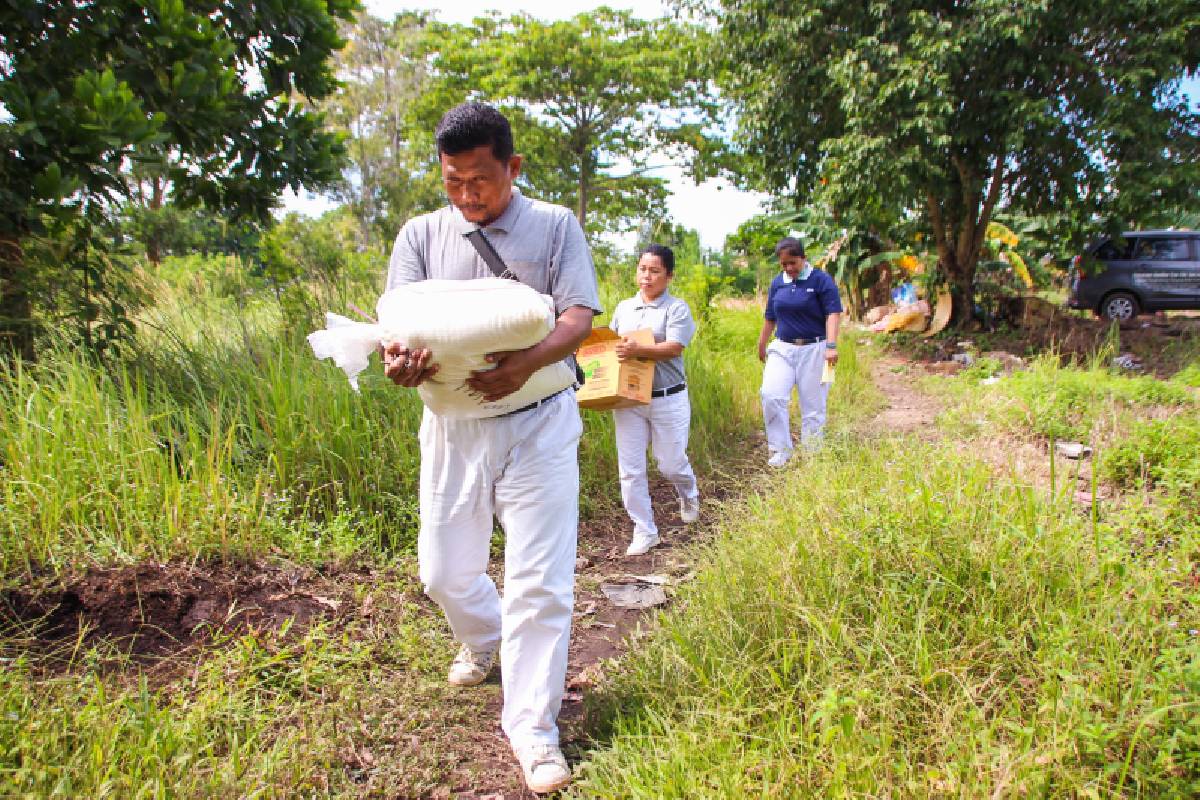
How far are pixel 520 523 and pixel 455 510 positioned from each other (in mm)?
254

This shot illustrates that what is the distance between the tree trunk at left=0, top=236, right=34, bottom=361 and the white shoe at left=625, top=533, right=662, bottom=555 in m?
3.57

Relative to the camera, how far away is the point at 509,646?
2.51 metres

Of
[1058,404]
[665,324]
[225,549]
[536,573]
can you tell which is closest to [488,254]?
[536,573]

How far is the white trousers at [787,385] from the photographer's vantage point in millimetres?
5988

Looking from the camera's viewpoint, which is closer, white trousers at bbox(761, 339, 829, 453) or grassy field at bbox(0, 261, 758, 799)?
grassy field at bbox(0, 261, 758, 799)

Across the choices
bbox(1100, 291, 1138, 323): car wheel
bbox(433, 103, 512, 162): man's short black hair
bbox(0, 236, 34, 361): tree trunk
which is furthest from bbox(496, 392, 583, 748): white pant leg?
bbox(1100, 291, 1138, 323): car wheel

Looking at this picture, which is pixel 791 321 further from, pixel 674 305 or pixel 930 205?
pixel 930 205

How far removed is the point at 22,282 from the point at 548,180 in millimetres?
18681

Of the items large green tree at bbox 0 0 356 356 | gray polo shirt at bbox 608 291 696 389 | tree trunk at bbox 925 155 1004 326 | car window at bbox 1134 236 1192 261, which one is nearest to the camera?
large green tree at bbox 0 0 356 356

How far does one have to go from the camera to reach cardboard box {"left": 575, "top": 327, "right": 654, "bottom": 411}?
4.44 m

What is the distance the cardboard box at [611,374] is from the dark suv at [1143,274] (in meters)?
13.5

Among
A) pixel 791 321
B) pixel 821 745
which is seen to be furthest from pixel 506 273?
pixel 791 321

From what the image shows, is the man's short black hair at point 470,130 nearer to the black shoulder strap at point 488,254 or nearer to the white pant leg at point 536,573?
the black shoulder strap at point 488,254

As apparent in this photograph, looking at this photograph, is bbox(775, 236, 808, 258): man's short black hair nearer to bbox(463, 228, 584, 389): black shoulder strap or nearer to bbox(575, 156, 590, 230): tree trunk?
bbox(463, 228, 584, 389): black shoulder strap
